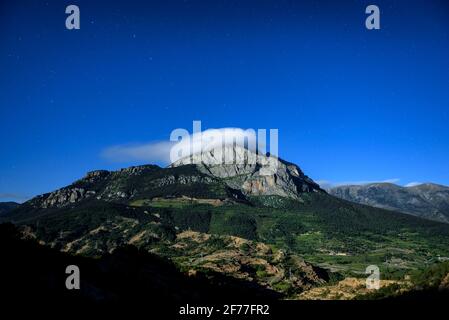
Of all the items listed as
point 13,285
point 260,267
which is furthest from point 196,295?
point 260,267

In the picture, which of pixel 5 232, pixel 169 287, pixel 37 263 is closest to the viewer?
pixel 37 263

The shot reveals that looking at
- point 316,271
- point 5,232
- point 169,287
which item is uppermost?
point 5,232

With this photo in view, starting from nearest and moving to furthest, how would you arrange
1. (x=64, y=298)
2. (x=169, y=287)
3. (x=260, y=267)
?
1. (x=64, y=298)
2. (x=169, y=287)
3. (x=260, y=267)

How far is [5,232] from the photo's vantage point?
65562mm
